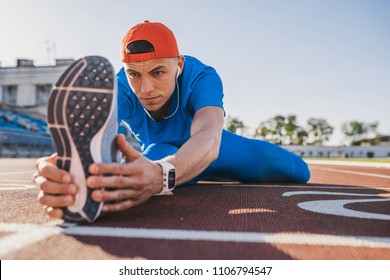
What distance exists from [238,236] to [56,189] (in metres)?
0.71

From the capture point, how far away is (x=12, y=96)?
41375 mm

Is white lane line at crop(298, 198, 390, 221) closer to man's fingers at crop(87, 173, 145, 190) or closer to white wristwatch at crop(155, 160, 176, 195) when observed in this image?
white wristwatch at crop(155, 160, 176, 195)

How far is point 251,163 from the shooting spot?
3.57 m

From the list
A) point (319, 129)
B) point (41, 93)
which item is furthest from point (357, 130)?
point (41, 93)

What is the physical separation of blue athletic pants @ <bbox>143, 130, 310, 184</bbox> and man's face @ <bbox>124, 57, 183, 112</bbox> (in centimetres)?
123

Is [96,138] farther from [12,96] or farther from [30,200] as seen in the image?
[12,96]

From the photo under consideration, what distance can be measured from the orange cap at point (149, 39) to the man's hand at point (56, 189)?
893 millimetres

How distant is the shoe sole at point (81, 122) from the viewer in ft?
4.31

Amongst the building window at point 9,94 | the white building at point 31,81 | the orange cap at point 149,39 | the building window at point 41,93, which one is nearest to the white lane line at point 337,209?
the orange cap at point 149,39

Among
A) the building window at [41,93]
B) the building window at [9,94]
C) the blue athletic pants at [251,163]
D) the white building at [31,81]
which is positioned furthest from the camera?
the building window at [9,94]

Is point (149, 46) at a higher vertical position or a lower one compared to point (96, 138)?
higher

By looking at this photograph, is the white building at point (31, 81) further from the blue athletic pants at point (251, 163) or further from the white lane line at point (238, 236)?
the white lane line at point (238, 236)
